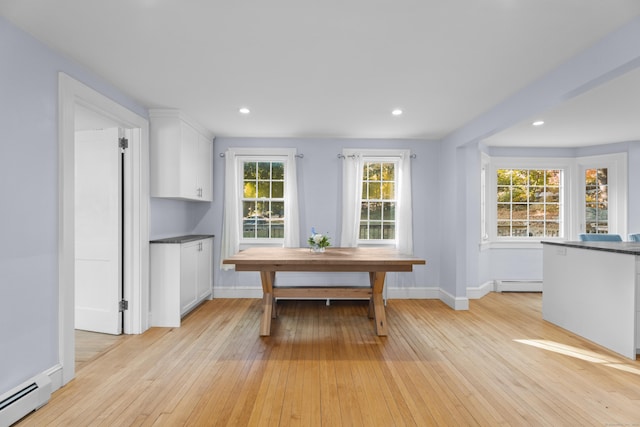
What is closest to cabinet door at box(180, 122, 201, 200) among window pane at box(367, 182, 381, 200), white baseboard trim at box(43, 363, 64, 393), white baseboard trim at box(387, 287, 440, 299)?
white baseboard trim at box(43, 363, 64, 393)

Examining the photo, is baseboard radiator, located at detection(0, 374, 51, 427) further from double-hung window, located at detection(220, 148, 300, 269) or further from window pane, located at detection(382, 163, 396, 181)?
window pane, located at detection(382, 163, 396, 181)

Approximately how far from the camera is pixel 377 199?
501 cm

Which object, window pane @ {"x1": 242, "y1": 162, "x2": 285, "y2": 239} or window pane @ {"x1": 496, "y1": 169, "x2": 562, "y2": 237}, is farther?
window pane @ {"x1": 496, "y1": 169, "x2": 562, "y2": 237}

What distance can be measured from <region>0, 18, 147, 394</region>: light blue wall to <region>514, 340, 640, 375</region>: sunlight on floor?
13.5 feet

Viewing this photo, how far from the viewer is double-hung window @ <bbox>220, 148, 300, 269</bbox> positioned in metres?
4.75

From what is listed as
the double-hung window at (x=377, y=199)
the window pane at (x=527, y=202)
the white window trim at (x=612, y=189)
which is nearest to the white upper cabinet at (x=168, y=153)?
the double-hung window at (x=377, y=199)

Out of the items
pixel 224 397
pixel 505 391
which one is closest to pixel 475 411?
pixel 505 391

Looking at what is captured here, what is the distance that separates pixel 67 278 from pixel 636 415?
4.02 meters

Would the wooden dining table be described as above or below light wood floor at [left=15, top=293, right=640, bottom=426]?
above

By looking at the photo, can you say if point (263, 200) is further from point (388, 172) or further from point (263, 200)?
point (388, 172)

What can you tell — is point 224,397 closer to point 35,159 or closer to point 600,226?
point 35,159

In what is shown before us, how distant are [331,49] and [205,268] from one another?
343cm

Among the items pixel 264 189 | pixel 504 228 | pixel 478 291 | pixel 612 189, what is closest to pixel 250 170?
pixel 264 189

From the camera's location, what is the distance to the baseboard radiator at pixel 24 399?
6.20 ft
